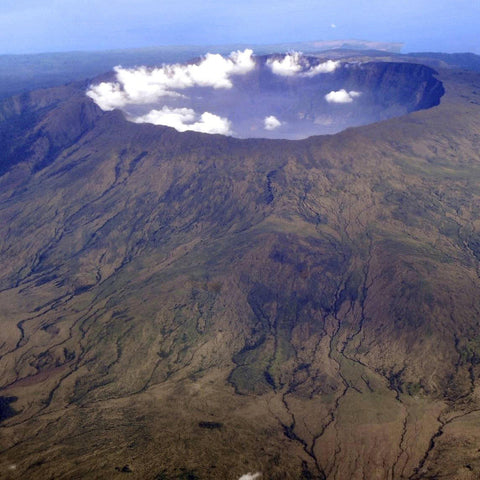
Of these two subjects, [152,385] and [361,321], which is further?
[361,321]

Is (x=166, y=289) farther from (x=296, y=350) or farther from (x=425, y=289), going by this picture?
(x=425, y=289)

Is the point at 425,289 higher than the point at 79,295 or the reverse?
higher

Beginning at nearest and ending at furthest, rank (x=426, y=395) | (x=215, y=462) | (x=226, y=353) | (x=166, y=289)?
(x=215, y=462)
(x=426, y=395)
(x=226, y=353)
(x=166, y=289)

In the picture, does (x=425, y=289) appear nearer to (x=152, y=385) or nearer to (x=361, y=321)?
(x=361, y=321)

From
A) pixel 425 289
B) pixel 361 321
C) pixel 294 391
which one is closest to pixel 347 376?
pixel 294 391

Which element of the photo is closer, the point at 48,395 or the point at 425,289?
the point at 48,395

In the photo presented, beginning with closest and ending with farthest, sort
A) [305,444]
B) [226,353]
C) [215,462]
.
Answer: [215,462]
[305,444]
[226,353]

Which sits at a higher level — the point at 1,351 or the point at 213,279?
the point at 213,279

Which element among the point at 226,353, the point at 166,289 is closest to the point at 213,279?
the point at 166,289

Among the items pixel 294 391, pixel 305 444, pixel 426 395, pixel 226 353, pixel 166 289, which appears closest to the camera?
pixel 305 444
